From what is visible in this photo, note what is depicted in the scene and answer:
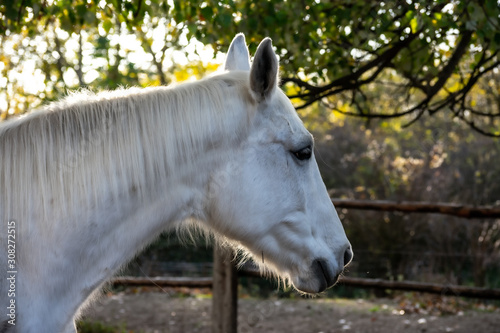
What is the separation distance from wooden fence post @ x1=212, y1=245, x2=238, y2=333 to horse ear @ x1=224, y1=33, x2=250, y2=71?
299cm

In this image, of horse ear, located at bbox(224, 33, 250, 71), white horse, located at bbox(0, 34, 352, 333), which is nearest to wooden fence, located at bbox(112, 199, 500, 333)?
horse ear, located at bbox(224, 33, 250, 71)

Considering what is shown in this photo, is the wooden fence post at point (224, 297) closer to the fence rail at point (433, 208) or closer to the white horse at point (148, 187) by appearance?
the fence rail at point (433, 208)

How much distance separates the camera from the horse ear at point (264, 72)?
195cm

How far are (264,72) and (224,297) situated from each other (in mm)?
3703

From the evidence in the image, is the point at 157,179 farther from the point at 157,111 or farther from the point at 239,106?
the point at 239,106

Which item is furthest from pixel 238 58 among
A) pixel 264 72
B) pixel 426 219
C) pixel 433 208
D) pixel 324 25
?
pixel 426 219

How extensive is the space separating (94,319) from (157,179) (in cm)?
566

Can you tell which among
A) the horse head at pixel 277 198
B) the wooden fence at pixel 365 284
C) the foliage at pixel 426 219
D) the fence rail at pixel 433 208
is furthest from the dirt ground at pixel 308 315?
the horse head at pixel 277 198

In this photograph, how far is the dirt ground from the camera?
6354 mm

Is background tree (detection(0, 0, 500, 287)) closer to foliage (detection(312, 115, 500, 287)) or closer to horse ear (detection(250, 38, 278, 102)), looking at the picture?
foliage (detection(312, 115, 500, 287))

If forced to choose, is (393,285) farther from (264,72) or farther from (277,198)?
(264,72)

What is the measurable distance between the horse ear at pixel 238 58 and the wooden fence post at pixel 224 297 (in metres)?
2.99

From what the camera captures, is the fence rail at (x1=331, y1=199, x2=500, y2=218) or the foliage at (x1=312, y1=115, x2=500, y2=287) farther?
the foliage at (x1=312, y1=115, x2=500, y2=287)

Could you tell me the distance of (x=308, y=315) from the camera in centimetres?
690
